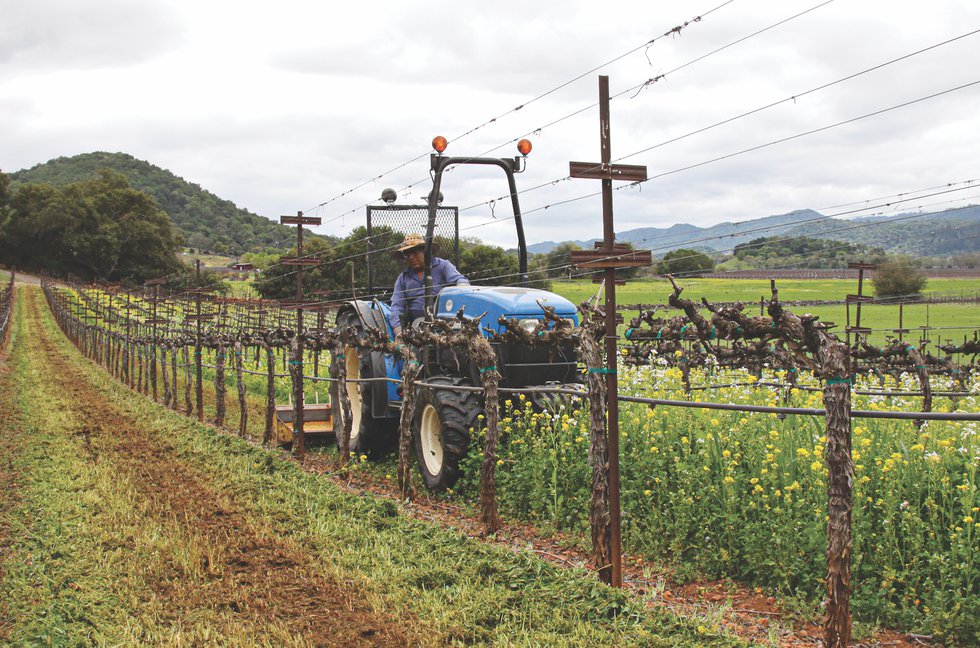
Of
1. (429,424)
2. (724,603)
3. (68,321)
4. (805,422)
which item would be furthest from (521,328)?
(68,321)

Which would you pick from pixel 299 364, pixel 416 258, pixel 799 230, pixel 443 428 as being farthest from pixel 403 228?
pixel 799 230

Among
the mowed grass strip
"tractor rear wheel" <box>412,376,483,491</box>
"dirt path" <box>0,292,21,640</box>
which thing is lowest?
"dirt path" <box>0,292,21,640</box>

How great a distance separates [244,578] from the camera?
560cm

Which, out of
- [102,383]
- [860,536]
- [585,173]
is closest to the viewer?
[860,536]

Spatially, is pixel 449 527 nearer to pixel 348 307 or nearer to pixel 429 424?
pixel 429 424

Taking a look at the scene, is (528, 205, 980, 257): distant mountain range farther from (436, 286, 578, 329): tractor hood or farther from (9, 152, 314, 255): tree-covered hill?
(9, 152, 314, 255): tree-covered hill

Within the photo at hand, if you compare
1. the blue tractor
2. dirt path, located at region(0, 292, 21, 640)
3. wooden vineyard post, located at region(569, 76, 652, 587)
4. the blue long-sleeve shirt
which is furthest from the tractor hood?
dirt path, located at region(0, 292, 21, 640)

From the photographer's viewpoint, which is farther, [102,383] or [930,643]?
[102,383]

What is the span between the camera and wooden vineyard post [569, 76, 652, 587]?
543cm

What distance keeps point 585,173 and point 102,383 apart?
64.7ft

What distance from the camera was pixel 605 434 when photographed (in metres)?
5.83

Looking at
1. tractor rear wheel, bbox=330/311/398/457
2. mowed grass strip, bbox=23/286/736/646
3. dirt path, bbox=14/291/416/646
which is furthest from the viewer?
tractor rear wheel, bbox=330/311/398/457

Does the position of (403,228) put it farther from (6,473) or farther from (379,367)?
(6,473)

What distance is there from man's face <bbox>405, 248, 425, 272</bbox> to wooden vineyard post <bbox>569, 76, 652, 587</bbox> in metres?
4.08
